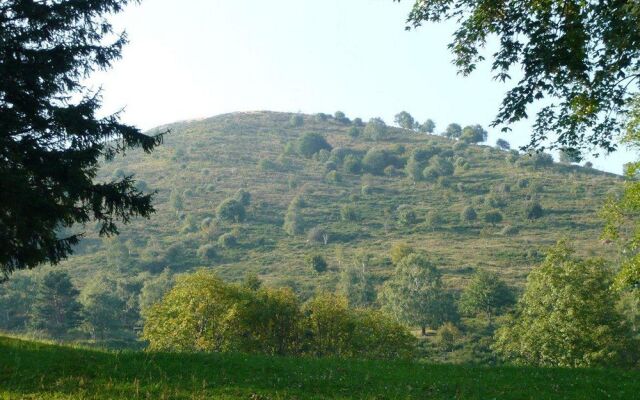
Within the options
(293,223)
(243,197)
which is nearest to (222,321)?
(293,223)

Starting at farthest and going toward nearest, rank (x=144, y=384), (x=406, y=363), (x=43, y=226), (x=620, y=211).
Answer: (x=620, y=211)
(x=406, y=363)
(x=43, y=226)
(x=144, y=384)

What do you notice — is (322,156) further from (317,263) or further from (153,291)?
(153,291)

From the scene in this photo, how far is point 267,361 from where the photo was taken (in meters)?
15.8

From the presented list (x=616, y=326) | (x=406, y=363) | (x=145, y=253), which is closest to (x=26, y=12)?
(x=406, y=363)

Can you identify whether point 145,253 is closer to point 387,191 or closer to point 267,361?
point 387,191

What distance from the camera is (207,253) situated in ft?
383

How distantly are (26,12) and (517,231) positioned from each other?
124 metres

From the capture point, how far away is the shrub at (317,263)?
108062 millimetres

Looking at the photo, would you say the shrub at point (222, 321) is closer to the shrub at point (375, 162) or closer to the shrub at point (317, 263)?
the shrub at point (317, 263)

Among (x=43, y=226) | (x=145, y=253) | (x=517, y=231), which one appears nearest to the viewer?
(x=43, y=226)

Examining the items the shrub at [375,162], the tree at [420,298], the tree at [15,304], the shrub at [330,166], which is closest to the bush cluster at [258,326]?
the tree at [420,298]

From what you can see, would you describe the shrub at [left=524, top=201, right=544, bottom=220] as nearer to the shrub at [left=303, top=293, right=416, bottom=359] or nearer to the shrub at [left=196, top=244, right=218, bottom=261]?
the shrub at [left=196, top=244, right=218, bottom=261]

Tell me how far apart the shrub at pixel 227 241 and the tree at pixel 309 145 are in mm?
72655

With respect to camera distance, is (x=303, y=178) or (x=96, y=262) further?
(x=303, y=178)
